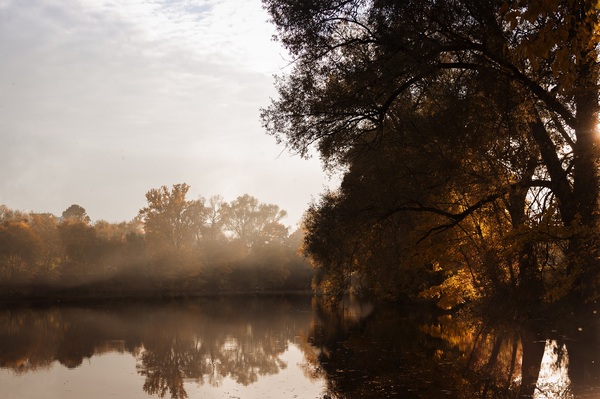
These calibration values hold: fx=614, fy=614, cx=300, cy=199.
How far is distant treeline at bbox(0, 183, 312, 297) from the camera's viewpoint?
6925 centimetres

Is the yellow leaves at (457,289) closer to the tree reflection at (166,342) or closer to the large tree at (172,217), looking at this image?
the tree reflection at (166,342)

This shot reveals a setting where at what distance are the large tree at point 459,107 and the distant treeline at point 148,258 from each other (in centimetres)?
5742

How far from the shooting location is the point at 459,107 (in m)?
15.2

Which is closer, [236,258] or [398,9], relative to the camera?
[398,9]

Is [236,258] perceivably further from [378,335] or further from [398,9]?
[398,9]

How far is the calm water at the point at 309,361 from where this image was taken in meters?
15.3

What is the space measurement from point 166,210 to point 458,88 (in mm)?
70264

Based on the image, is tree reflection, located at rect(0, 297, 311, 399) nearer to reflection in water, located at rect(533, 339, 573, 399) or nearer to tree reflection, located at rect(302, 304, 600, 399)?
tree reflection, located at rect(302, 304, 600, 399)

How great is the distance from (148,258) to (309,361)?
58916 mm

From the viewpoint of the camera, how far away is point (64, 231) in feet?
250

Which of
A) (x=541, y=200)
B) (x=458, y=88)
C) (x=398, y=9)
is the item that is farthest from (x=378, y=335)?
(x=398, y=9)

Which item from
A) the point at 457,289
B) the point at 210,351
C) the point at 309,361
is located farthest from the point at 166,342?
the point at 457,289

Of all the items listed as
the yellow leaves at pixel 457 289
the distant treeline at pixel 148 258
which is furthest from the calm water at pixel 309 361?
the distant treeline at pixel 148 258

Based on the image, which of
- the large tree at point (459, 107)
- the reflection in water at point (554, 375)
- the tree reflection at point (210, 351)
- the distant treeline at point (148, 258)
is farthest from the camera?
the distant treeline at point (148, 258)
